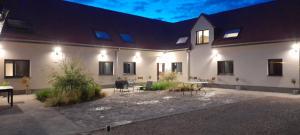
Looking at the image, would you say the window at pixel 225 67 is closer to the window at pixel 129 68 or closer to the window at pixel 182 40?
the window at pixel 182 40

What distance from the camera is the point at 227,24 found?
1883 centimetres

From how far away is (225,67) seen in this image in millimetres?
17562

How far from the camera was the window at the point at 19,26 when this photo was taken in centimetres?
1399

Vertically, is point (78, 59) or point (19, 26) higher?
point (19, 26)

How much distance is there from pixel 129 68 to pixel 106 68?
2367 millimetres

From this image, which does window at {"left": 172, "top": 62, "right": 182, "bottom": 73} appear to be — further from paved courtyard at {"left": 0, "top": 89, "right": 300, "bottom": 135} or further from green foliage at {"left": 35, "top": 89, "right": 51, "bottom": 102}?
green foliage at {"left": 35, "top": 89, "right": 51, "bottom": 102}

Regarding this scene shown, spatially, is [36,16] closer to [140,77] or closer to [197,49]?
[140,77]

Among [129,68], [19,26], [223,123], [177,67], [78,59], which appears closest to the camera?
[223,123]

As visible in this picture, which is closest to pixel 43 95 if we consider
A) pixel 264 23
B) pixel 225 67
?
pixel 225 67

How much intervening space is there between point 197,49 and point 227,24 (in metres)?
3.27

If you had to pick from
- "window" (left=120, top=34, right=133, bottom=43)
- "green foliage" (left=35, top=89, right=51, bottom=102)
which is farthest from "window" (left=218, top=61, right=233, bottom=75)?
"green foliage" (left=35, top=89, right=51, bottom=102)

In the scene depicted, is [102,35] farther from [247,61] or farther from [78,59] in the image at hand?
[247,61]

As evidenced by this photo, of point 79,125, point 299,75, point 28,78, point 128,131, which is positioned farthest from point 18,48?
point 299,75

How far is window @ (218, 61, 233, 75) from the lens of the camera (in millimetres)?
17234
